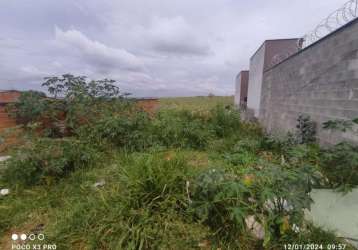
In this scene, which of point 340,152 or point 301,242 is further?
point 340,152

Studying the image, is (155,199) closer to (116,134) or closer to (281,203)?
(281,203)

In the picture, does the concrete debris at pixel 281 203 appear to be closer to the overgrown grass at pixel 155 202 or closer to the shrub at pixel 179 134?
the overgrown grass at pixel 155 202

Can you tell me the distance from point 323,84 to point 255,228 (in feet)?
9.32

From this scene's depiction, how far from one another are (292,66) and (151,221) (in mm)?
5154

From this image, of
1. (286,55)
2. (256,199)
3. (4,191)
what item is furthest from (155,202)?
(286,55)

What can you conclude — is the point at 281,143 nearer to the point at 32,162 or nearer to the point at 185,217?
the point at 185,217

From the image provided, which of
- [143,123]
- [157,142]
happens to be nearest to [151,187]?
[157,142]

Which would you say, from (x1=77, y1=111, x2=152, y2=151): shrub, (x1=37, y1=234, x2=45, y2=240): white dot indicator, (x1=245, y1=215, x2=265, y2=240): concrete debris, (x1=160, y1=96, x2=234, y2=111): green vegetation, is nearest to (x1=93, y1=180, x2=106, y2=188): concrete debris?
(x1=37, y1=234, x2=45, y2=240): white dot indicator

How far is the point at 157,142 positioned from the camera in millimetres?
4398

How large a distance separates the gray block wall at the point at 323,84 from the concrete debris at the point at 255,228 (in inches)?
67.0

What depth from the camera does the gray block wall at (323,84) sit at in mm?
2686

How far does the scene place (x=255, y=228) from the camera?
196 centimetres

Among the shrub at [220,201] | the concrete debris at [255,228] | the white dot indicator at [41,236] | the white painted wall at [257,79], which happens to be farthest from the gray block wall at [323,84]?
the white dot indicator at [41,236]

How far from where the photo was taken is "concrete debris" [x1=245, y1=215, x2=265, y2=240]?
6.29 feet
